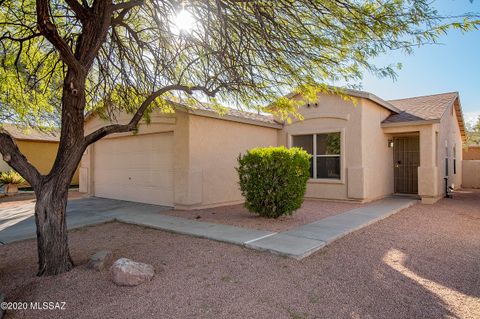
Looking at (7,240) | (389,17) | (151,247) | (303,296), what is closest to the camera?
(303,296)

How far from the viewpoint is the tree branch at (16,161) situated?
14.8 ft

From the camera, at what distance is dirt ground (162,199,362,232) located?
7562 mm

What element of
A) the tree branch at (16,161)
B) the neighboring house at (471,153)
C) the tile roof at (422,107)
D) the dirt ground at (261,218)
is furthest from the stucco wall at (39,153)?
the neighboring house at (471,153)

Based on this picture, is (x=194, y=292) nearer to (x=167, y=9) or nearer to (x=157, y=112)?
(x=167, y=9)

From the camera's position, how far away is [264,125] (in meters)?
12.7

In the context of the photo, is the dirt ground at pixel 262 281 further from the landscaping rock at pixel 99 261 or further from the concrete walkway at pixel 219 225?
the concrete walkway at pixel 219 225

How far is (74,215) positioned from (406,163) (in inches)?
525

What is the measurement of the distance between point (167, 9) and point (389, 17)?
4.03 meters

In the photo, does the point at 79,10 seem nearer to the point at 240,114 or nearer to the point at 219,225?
the point at 219,225

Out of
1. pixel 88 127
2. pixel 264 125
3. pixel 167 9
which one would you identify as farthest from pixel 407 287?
pixel 88 127

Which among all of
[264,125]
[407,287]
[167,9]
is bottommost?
[407,287]

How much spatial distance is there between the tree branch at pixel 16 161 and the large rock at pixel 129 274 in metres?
1.79

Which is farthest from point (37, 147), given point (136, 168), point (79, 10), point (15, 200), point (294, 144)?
point (79, 10)

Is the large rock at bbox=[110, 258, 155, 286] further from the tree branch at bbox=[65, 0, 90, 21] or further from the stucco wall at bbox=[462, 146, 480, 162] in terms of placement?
the stucco wall at bbox=[462, 146, 480, 162]
